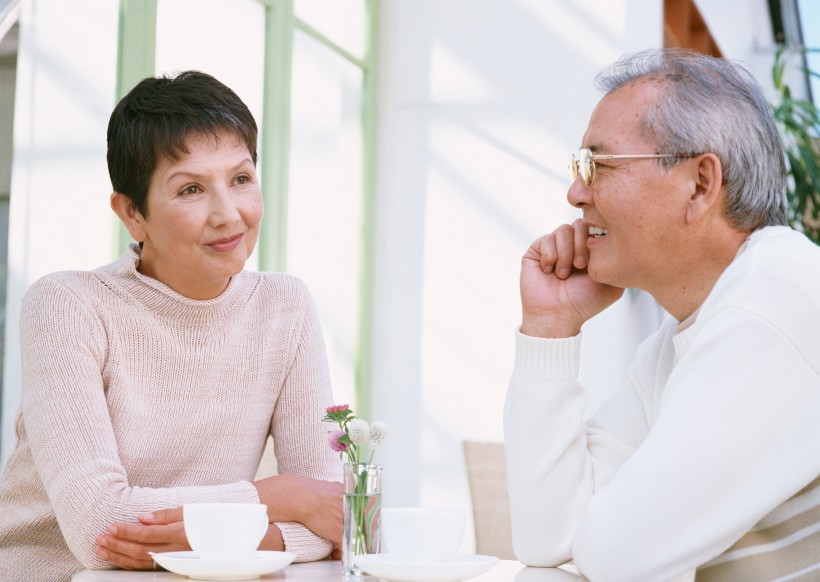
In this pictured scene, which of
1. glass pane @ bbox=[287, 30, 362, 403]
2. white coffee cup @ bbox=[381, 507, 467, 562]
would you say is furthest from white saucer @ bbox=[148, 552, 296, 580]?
glass pane @ bbox=[287, 30, 362, 403]

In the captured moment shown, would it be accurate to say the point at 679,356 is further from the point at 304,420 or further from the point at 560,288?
the point at 304,420

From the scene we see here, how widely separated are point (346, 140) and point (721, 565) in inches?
161

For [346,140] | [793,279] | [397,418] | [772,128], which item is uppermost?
[346,140]

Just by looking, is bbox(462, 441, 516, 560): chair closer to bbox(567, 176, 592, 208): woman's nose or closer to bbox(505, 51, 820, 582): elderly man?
bbox(505, 51, 820, 582): elderly man

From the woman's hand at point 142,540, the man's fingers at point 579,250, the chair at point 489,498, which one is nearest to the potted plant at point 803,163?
the chair at point 489,498

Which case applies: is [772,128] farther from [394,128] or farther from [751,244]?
[394,128]

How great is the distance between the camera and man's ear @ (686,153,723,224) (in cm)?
161

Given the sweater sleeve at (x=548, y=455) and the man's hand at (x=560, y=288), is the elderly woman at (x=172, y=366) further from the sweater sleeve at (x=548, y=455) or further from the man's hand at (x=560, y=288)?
the man's hand at (x=560, y=288)

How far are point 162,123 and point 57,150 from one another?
1351 millimetres

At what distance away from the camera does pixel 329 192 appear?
510cm

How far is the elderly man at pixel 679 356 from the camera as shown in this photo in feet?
4.41

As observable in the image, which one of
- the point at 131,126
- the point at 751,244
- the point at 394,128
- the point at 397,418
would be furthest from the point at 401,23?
the point at 751,244

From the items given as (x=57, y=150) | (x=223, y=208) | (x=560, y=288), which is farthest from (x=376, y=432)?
(x=57, y=150)

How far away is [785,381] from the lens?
1355 mm
